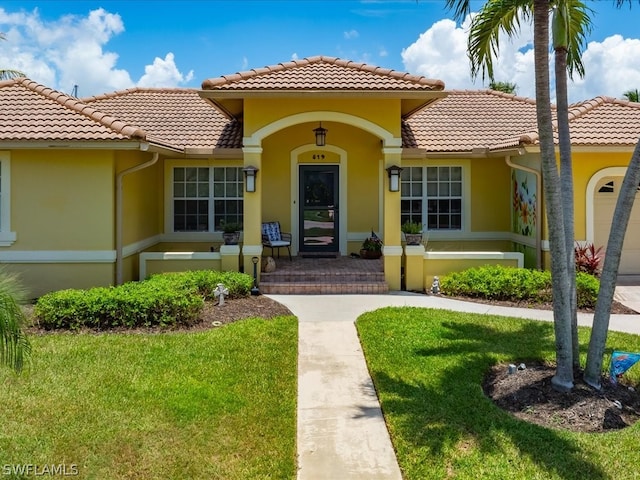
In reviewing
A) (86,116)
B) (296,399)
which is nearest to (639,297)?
(296,399)

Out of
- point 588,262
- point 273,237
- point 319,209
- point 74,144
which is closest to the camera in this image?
point 74,144

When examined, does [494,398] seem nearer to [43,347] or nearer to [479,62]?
[479,62]

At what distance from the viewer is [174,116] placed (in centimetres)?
1559

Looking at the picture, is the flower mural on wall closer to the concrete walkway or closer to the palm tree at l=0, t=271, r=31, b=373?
the concrete walkway

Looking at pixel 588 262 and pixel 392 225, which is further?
pixel 392 225

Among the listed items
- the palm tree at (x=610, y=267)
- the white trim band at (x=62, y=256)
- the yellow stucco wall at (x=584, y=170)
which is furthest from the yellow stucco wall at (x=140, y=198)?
the yellow stucco wall at (x=584, y=170)

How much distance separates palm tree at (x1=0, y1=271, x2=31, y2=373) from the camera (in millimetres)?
3592

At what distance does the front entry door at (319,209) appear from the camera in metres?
14.6

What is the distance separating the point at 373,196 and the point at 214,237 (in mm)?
4668

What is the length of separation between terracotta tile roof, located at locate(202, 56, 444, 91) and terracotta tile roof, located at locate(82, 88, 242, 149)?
242cm

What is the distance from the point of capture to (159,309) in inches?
339

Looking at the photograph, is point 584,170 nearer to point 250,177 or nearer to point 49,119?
point 250,177

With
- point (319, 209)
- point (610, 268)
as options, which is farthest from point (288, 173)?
point (610, 268)

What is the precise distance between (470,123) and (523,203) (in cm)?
322
